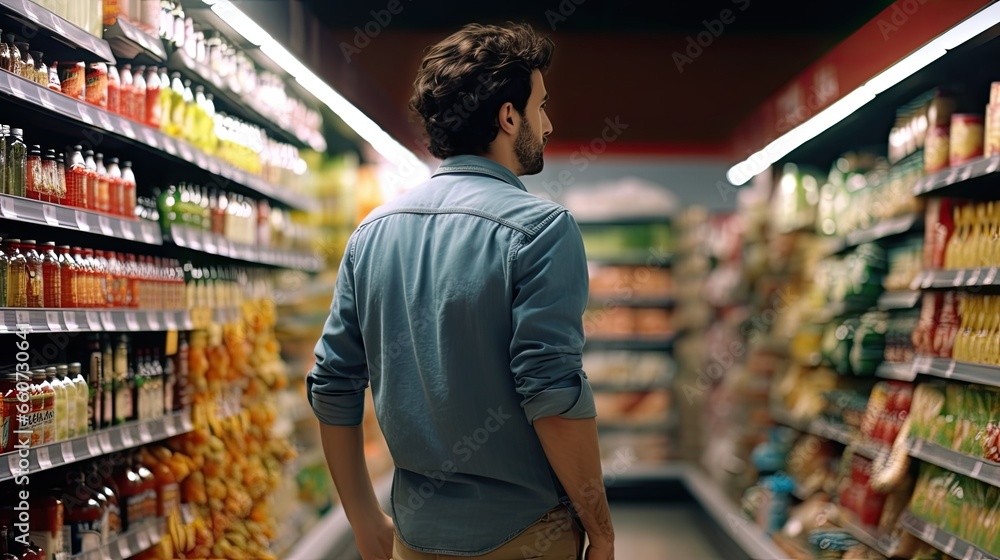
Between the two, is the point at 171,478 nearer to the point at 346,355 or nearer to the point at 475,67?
the point at 346,355

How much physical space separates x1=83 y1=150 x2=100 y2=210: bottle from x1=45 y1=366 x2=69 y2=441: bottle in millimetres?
546

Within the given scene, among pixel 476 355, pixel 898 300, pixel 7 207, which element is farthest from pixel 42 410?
pixel 898 300

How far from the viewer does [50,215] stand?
2.72m

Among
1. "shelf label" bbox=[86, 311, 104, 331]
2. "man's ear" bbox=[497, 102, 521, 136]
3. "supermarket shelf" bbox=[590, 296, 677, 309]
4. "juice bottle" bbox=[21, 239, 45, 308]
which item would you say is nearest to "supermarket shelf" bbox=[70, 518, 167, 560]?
"shelf label" bbox=[86, 311, 104, 331]

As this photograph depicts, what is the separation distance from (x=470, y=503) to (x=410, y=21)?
852 centimetres

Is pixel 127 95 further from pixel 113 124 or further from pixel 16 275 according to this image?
pixel 16 275

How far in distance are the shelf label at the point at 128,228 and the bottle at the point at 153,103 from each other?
0.39m

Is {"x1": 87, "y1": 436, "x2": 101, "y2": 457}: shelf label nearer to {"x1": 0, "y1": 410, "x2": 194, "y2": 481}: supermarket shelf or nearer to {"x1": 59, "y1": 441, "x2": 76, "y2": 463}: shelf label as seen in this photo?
{"x1": 0, "y1": 410, "x2": 194, "y2": 481}: supermarket shelf

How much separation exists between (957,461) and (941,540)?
1.10 ft

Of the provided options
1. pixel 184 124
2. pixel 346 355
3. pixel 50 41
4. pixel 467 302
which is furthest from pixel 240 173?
→ pixel 467 302

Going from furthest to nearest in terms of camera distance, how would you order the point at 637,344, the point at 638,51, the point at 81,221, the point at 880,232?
the point at 638,51, the point at 637,344, the point at 880,232, the point at 81,221

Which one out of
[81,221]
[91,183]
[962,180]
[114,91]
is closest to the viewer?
[81,221]

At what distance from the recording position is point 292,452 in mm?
4949

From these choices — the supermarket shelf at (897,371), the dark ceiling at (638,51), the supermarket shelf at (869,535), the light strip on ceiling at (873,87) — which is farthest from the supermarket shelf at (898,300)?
the dark ceiling at (638,51)
